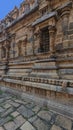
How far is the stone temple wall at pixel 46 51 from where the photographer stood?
4344mm

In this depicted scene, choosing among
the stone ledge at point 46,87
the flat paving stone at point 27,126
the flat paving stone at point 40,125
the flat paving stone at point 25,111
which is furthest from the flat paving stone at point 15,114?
the stone ledge at point 46,87

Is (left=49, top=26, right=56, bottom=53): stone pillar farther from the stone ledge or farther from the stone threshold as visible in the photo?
the stone threshold

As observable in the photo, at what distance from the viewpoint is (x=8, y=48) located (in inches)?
371

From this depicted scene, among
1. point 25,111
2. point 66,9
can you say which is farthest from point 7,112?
point 66,9

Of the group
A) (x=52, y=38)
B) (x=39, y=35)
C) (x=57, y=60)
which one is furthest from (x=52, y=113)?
(x=39, y=35)

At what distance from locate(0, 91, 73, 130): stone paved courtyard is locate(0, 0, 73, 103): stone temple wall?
525 millimetres

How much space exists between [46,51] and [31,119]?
324 centimetres

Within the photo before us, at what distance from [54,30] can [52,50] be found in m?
0.86

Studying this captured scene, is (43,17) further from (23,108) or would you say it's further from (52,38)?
(23,108)

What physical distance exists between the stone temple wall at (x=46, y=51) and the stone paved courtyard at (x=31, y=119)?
525mm

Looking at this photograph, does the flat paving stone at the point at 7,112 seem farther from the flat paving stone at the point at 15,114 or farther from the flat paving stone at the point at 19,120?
the flat paving stone at the point at 19,120

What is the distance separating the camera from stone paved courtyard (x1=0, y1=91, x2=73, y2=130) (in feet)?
10.9

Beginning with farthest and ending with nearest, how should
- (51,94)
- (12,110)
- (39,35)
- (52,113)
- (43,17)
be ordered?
(39,35), (43,17), (12,110), (51,94), (52,113)

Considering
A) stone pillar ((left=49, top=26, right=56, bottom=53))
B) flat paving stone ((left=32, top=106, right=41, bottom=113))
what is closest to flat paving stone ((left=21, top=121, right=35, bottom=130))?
flat paving stone ((left=32, top=106, right=41, bottom=113))
